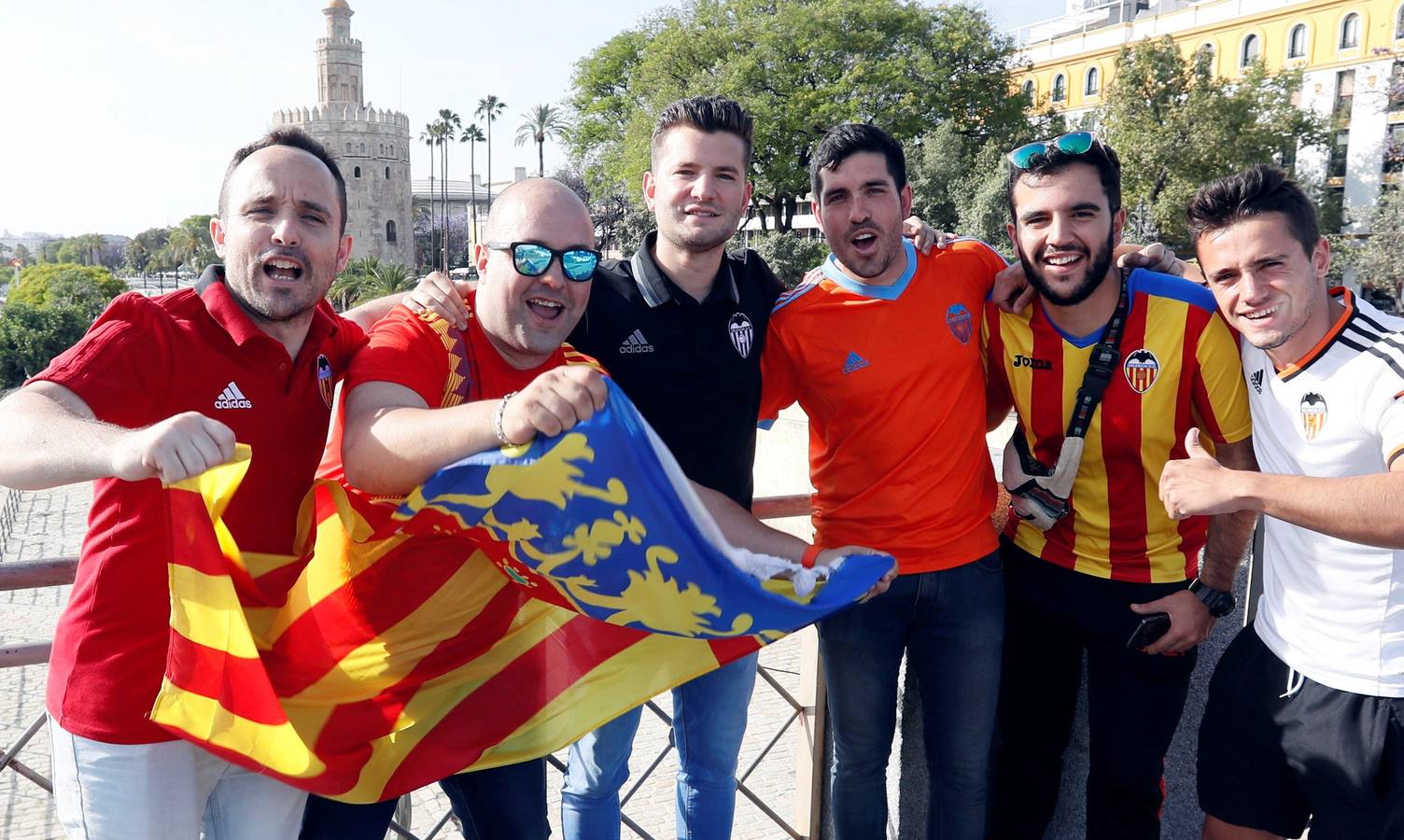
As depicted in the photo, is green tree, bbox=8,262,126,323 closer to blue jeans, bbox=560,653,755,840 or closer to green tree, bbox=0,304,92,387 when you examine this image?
green tree, bbox=0,304,92,387

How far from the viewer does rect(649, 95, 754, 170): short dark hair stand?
11.5 ft

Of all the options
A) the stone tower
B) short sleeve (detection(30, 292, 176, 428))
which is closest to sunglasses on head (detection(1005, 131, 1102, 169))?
short sleeve (detection(30, 292, 176, 428))

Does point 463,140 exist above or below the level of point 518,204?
above

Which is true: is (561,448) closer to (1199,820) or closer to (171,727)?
(171,727)

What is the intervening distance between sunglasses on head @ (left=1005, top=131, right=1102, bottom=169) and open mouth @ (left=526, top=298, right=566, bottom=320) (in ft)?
5.43

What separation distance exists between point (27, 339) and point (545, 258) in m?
45.4

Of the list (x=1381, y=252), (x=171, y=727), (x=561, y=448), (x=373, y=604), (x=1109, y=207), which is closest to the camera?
(x=561, y=448)

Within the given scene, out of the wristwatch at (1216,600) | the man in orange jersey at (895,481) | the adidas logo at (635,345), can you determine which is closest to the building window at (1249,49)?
the man in orange jersey at (895,481)

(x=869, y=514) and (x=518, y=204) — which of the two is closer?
(x=518, y=204)

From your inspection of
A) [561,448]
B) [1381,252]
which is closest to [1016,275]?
[561,448]

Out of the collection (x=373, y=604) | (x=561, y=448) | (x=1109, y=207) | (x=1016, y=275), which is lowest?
(x=373, y=604)

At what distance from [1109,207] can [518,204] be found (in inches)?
78.4

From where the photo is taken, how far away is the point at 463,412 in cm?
229

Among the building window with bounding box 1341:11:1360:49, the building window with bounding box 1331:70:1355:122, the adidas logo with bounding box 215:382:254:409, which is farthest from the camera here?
the building window with bounding box 1341:11:1360:49
